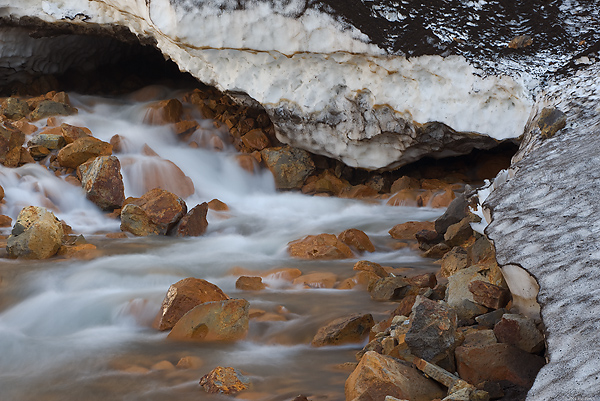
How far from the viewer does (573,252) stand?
1.58m

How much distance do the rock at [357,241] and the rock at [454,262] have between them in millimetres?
1004

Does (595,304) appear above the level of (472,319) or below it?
above

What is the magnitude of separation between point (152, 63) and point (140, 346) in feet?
21.7

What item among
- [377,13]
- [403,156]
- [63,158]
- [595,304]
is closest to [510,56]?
[377,13]

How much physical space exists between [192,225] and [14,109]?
3.06 metres

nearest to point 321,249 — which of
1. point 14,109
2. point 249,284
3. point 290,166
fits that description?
point 249,284

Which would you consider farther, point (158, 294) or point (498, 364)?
point (158, 294)

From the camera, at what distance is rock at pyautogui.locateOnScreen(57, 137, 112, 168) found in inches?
204

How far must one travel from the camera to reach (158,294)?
2902 mm

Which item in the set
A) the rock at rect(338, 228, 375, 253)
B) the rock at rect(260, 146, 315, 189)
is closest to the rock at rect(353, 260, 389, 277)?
the rock at rect(338, 228, 375, 253)

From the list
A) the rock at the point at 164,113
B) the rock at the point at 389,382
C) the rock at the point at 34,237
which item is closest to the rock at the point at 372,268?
the rock at the point at 389,382

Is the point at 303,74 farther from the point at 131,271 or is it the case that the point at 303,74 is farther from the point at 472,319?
the point at 472,319

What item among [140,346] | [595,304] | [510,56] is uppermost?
[510,56]

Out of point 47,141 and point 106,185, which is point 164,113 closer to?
point 47,141
